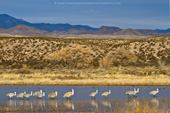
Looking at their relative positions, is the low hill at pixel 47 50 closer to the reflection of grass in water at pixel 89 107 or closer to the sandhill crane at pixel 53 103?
the sandhill crane at pixel 53 103

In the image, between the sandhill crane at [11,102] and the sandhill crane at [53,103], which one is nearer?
the sandhill crane at [53,103]

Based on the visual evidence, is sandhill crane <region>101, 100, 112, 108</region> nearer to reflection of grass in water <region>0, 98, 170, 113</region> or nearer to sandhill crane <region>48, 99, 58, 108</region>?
reflection of grass in water <region>0, 98, 170, 113</region>

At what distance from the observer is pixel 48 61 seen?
231ft

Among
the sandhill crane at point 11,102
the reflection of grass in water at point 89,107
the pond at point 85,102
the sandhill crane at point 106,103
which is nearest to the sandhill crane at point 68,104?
the pond at point 85,102

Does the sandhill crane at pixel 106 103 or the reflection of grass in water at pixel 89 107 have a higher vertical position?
the reflection of grass in water at pixel 89 107

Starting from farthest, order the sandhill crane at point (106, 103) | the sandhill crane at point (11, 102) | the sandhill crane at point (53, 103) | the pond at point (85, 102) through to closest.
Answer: the sandhill crane at point (11, 102) < the sandhill crane at point (53, 103) < the sandhill crane at point (106, 103) < the pond at point (85, 102)

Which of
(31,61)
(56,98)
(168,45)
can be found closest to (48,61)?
(31,61)

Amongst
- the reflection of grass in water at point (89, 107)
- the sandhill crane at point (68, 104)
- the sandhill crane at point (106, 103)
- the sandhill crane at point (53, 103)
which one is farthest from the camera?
the sandhill crane at point (53, 103)

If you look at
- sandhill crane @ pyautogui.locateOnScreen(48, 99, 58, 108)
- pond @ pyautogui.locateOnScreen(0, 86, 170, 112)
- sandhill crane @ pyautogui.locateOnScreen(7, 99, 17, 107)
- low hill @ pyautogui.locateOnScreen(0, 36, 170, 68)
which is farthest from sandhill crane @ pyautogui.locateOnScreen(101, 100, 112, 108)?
low hill @ pyautogui.locateOnScreen(0, 36, 170, 68)

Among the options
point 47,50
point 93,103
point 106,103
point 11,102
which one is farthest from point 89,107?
point 47,50

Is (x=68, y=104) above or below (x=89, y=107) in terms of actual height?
below

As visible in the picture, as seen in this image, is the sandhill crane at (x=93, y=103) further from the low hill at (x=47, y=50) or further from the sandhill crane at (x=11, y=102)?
the low hill at (x=47, y=50)

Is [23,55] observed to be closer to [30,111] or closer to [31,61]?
[31,61]

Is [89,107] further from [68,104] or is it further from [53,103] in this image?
[53,103]
